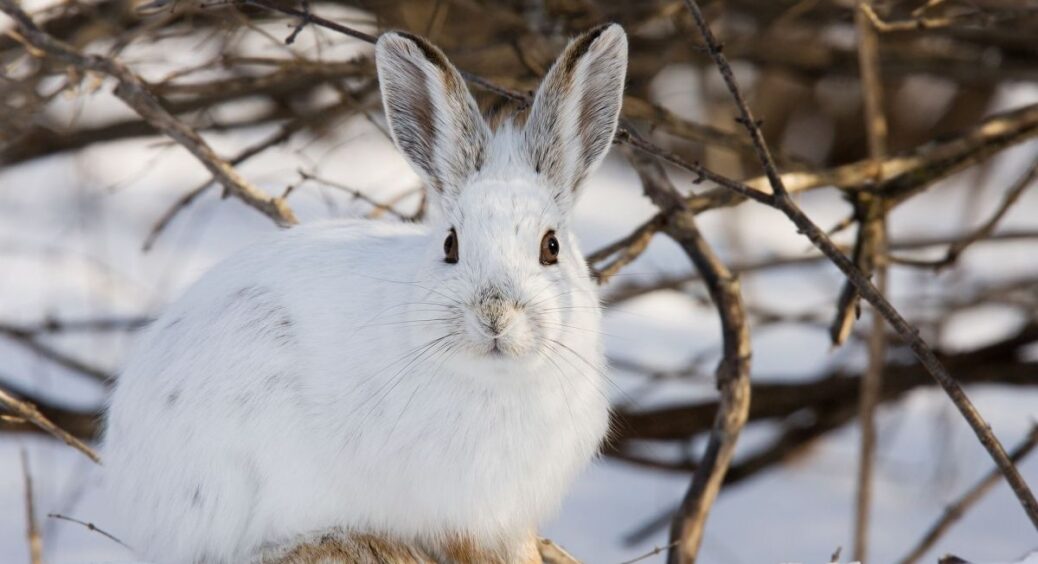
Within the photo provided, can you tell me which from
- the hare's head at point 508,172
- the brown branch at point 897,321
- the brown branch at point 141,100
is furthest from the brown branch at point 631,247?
the brown branch at point 141,100

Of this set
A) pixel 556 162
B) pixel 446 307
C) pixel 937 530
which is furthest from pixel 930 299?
pixel 446 307

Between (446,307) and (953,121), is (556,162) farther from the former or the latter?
(953,121)

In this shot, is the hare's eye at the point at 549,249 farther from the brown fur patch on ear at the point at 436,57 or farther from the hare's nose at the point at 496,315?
the brown fur patch on ear at the point at 436,57

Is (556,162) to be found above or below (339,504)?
above

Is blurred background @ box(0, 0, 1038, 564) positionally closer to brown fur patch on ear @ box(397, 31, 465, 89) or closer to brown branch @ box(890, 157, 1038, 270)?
brown branch @ box(890, 157, 1038, 270)

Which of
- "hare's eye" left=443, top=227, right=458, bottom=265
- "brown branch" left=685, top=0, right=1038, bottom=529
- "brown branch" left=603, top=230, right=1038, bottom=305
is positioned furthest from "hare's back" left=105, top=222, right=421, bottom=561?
"brown branch" left=603, top=230, right=1038, bottom=305

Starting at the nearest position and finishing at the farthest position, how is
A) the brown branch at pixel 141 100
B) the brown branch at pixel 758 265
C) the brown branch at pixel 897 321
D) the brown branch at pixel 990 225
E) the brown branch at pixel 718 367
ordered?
the brown branch at pixel 897 321, the brown branch at pixel 718 367, the brown branch at pixel 141 100, the brown branch at pixel 990 225, the brown branch at pixel 758 265
